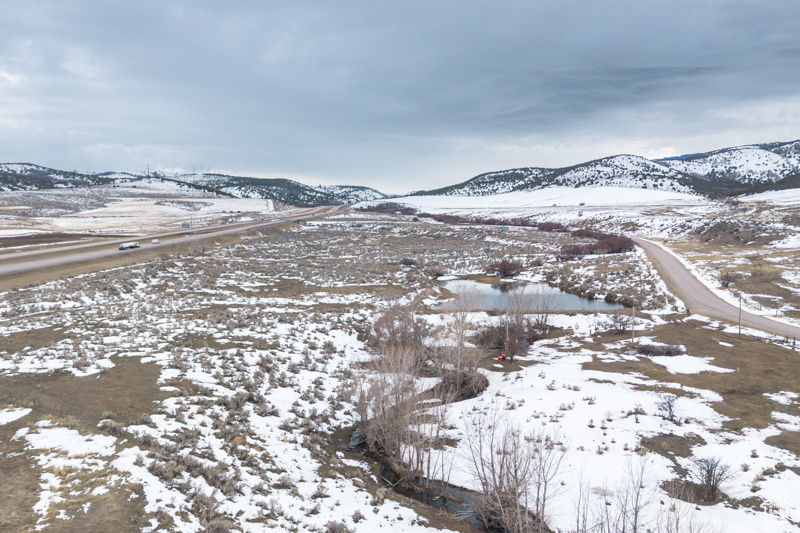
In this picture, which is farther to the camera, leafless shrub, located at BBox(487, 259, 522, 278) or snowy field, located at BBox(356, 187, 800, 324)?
leafless shrub, located at BBox(487, 259, 522, 278)

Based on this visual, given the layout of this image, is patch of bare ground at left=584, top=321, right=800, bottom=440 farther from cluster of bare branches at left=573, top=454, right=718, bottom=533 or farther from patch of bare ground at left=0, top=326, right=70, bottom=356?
patch of bare ground at left=0, top=326, right=70, bottom=356

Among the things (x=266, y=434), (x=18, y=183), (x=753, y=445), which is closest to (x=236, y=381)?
(x=266, y=434)

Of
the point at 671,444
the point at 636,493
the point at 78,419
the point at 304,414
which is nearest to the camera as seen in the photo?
the point at 636,493

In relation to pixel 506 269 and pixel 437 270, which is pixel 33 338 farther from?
pixel 506 269

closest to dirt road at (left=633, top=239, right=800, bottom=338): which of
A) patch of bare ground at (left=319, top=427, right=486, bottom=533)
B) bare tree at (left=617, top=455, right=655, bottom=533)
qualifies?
bare tree at (left=617, top=455, right=655, bottom=533)

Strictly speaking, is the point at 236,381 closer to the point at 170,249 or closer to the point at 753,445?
the point at 753,445

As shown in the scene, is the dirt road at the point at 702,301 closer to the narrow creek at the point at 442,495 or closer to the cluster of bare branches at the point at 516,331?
the cluster of bare branches at the point at 516,331

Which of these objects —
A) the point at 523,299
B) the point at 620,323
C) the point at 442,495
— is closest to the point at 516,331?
the point at 523,299

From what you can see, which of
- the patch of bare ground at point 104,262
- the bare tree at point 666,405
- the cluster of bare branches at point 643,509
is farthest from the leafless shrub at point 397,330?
the patch of bare ground at point 104,262
